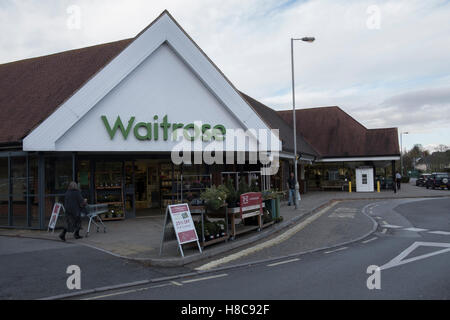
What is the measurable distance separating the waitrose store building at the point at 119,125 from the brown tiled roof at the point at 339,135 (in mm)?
17647

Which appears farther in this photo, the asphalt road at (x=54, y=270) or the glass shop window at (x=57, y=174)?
the glass shop window at (x=57, y=174)

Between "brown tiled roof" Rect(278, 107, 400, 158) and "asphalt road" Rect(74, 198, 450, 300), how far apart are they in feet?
80.4

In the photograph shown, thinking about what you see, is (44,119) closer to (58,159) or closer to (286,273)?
(58,159)

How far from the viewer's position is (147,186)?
2014 cm

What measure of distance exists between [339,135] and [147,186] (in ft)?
73.8

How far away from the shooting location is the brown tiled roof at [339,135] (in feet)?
110

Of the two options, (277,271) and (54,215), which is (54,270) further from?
(54,215)

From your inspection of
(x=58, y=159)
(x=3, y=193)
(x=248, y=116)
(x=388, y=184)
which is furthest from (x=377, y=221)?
(x=388, y=184)

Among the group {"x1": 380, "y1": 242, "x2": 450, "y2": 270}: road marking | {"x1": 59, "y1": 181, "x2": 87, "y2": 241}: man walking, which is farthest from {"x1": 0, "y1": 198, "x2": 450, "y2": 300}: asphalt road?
{"x1": 59, "y1": 181, "x2": 87, "y2": 241}: man walking

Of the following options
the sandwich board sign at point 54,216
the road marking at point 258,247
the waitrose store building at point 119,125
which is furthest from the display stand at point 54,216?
the road marking at point 258,247

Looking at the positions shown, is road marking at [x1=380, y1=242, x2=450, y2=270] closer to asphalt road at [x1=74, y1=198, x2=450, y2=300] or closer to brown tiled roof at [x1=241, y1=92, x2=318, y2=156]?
asphalt road at [x1=74, y1=198, x2=450, y2=300]

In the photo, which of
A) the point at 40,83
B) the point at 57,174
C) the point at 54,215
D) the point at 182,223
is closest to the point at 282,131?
the point at 40,83

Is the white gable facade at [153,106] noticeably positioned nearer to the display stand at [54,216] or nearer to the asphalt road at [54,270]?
the display stand at [54,216]

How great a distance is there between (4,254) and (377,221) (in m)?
12.9
